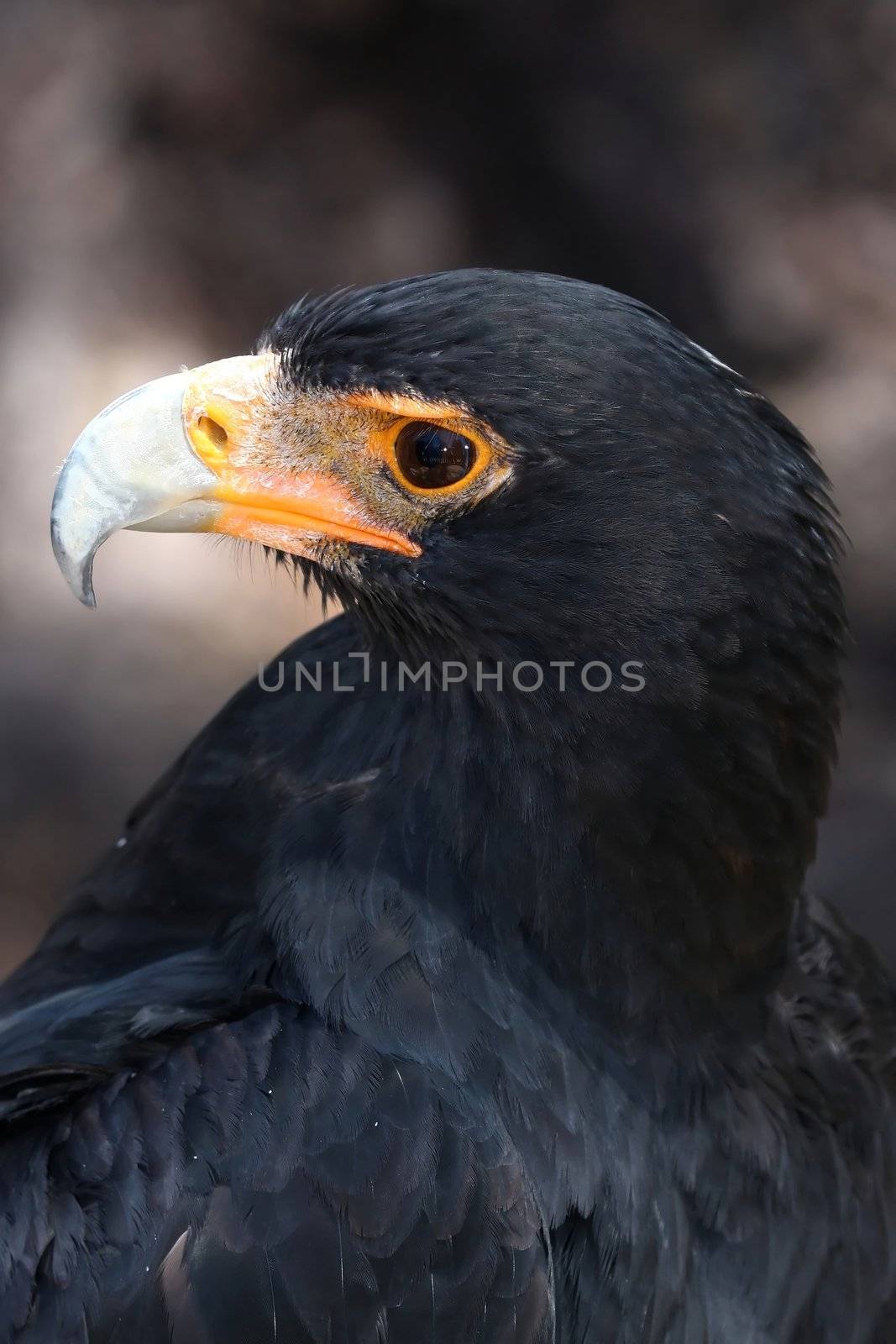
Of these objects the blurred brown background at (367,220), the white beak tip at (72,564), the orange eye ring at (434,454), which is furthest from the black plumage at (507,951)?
the blurred brown background at (367,220)

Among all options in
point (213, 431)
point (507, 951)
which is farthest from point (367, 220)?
point (507, 951)

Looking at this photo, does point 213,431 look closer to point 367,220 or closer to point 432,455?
point 432,455

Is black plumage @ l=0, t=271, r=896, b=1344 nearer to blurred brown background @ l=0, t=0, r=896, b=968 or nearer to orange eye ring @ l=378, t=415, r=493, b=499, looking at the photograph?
orange eye ring @ l=378, t=415, r=493, b=499

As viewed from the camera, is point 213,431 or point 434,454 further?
point 213,431

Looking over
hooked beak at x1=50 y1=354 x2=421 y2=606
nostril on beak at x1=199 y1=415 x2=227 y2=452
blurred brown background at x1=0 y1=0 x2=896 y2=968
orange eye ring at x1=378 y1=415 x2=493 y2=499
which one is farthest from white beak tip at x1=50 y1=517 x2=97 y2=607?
blurred brown background at x1=0 y1=0 x2=896 y2=968

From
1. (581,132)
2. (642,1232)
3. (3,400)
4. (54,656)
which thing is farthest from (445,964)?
(581,132)

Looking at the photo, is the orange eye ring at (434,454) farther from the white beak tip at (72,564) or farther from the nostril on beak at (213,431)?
the white beak tip at (72,564)
